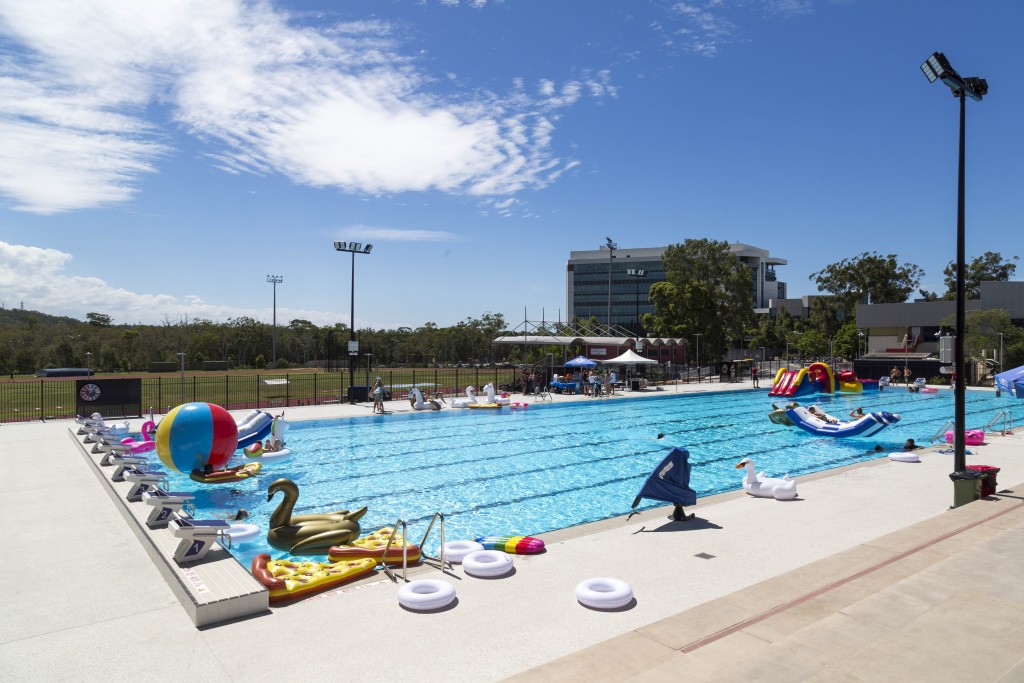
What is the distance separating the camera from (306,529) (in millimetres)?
9508

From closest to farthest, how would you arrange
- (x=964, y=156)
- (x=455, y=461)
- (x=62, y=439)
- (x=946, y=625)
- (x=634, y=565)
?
(x=946, y=625) < (x=634, y=565) < (x=964, y=156) < (x=455, y=461) < (x=62, y=439)

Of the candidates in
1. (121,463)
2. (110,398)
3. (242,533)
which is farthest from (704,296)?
(242,533)

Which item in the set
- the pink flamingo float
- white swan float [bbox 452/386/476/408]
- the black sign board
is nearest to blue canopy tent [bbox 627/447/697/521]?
the pink flamingo float

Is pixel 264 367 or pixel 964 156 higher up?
pixel 964 156

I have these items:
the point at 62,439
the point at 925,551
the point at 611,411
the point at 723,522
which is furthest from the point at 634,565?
the point at 611,411

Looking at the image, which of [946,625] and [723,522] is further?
[723,522]

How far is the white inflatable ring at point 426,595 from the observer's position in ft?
21.8

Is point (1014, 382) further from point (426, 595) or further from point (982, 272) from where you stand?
point (982, 272)

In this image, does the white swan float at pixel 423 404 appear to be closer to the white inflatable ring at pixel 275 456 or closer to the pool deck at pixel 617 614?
the white inflatable ring at pixel 275 456

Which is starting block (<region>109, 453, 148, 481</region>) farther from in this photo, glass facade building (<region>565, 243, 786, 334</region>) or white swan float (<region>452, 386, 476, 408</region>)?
glass facade building (<region>565, 243, 786, 334</region>)

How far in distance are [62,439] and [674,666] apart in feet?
64.6

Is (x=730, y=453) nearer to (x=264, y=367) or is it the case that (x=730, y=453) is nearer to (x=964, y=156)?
(x=964, y=156)

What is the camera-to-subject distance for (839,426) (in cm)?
2100

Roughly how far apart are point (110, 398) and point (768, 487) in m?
23.1
